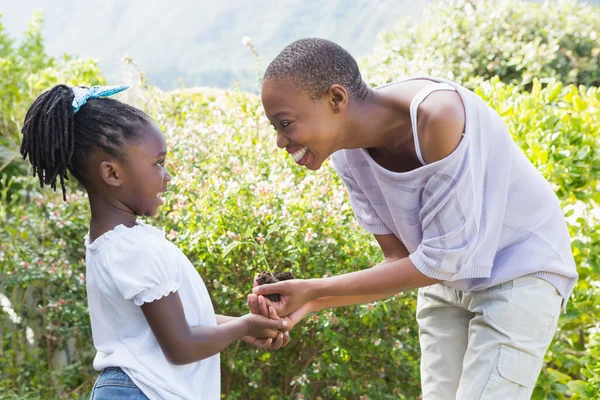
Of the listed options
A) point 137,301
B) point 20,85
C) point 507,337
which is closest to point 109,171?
point 137,301

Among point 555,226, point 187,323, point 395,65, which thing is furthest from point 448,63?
point 187,323

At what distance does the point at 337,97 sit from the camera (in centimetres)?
209

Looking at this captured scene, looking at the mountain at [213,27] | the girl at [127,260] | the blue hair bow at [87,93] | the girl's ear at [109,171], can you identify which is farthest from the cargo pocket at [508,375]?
the mountain at [213,27]

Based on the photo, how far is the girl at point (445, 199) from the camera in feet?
6.73

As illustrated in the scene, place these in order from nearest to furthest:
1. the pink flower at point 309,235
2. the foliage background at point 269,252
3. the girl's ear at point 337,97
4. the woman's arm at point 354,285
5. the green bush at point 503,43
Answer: the girl's ear at point 337,97, the woman's arm at point 354,285, the pink flower at point 309,235, the foliage background at point 269,252, the green bush at point 503,43

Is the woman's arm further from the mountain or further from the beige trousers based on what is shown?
the mountain

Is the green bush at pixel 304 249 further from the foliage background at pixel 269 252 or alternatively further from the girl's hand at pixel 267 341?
the girl's hand at pixel 267 341

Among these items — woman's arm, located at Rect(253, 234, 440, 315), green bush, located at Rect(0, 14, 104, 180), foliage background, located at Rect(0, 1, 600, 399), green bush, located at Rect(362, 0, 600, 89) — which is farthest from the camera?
green bush, located at Rect(362, 0, 600, 89)

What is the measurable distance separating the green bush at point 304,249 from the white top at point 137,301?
1.17m

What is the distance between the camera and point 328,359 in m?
3.53

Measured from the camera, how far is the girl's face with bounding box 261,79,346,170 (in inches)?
80.7

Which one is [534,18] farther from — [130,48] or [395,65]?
[130,48]

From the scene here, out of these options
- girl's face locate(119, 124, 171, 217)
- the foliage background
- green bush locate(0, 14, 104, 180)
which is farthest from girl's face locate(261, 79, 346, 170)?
green bush locate(0, 14, 104, 180)

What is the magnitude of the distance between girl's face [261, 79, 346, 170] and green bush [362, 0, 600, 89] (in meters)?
5.49
